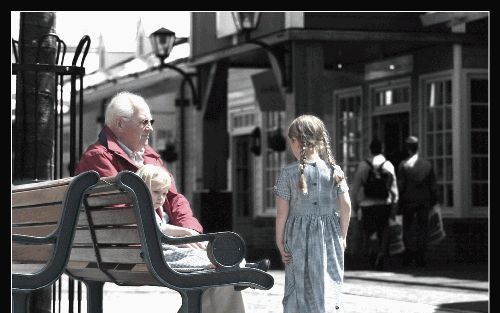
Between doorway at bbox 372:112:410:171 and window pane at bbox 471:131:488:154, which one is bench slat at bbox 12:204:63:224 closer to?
window pane at bbox 471:131:488:154

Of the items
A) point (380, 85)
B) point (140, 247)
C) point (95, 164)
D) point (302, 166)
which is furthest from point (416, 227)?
point (140, 247)

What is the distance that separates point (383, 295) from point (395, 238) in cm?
506

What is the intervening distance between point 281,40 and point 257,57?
3.19 meters

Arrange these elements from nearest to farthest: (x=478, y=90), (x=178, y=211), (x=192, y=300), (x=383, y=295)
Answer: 1. (x=192, y=300)
2. (x=178, y=211)
3. (x=383, y=295)
4. (x=478, y=90)

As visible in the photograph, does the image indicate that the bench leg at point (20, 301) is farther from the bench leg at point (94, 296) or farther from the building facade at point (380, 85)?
the building facade at point (380, 85)

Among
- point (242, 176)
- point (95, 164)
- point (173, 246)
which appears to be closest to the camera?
point (173, 246)

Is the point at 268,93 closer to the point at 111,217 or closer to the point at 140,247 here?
the point at 111,217

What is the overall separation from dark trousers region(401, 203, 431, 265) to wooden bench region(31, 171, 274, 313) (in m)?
12.0

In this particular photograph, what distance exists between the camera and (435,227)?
18500 mm

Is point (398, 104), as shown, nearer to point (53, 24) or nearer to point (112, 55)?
point (53, 24)

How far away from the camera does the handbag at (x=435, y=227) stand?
18.5 m

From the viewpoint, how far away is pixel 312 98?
19234 mm
